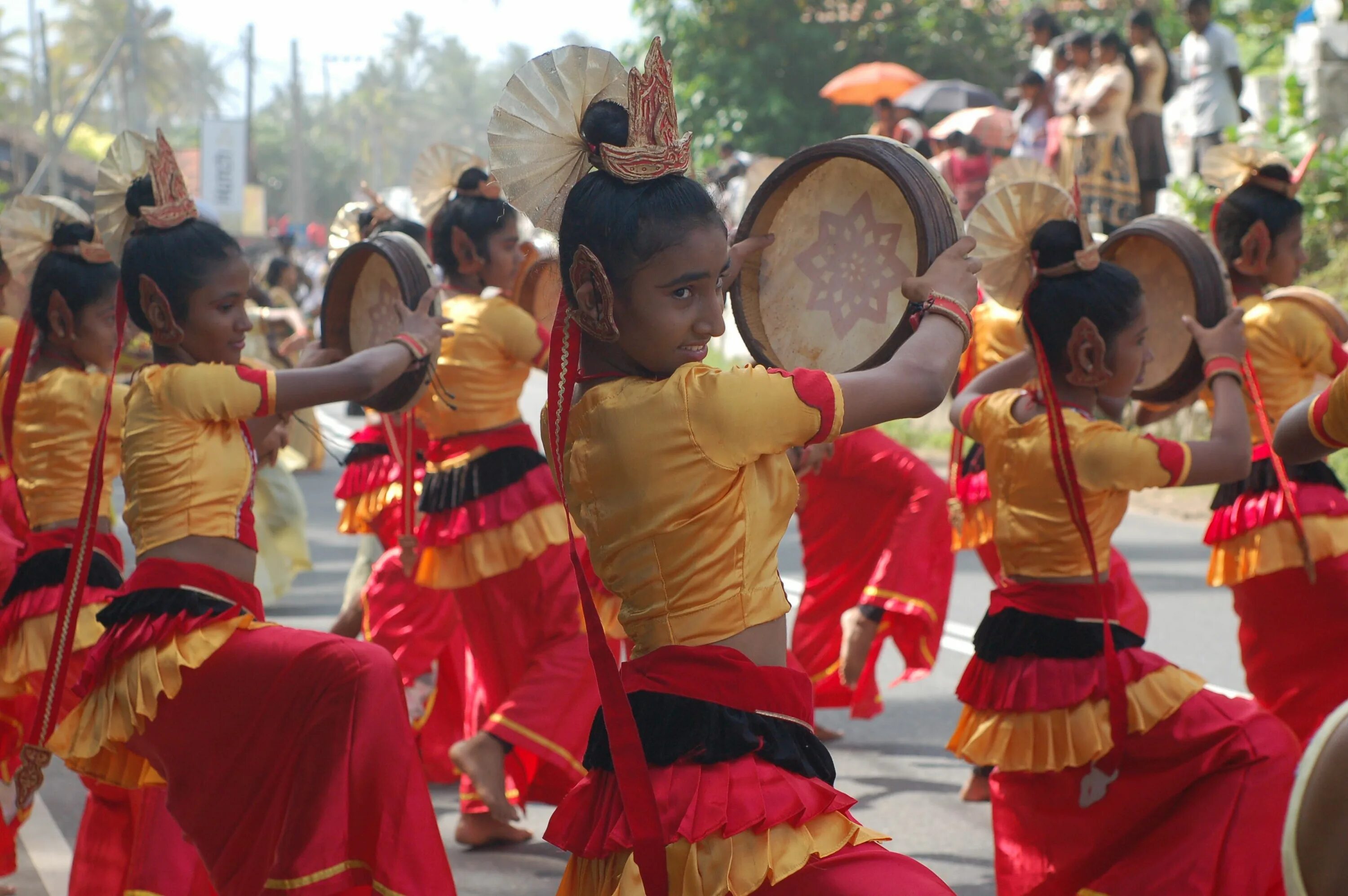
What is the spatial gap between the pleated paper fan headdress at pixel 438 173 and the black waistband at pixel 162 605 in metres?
2.55

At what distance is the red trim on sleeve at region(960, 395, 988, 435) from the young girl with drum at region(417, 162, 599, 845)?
1.67 meters

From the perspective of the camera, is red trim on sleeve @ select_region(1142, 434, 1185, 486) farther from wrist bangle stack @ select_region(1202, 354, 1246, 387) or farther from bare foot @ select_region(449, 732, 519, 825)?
bare foot @ select_region(449, 732, 519, 825)

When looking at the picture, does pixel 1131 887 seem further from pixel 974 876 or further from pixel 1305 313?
pixel 1305 313

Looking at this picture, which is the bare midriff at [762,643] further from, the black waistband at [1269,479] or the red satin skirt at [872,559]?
the red satin skirt at [872,559]

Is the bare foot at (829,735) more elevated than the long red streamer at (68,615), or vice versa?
the long red streamer at (68,615)

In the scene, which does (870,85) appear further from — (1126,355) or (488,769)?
(1126,355)

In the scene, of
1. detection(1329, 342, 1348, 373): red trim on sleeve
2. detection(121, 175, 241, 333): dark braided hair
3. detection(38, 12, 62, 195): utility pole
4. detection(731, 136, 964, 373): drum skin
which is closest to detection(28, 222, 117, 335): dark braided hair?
detection(121, 175, 241, 333): dark braided hair

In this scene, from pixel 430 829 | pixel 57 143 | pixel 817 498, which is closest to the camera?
pixel 430 829

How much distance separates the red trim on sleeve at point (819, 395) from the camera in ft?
8.61

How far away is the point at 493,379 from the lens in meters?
5.69

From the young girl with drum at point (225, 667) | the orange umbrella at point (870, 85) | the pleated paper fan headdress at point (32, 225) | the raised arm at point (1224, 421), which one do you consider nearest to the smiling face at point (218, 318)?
the young girl with drum at point (225, 667)

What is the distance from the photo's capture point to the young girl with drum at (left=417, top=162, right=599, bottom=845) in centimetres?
539

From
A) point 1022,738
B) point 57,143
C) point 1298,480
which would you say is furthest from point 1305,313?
point 57,143

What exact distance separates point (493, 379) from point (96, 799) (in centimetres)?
204
